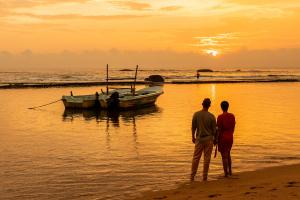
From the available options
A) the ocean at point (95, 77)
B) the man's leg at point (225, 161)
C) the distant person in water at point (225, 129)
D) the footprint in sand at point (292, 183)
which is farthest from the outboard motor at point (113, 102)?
the ocean at point (95, 77)

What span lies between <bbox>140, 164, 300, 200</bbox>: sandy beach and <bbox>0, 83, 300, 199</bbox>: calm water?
76cm

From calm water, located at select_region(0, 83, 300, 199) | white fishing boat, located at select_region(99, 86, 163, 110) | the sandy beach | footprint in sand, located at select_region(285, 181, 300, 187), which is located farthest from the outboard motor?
footprint in sand, located at select_region(285, 181, 300, 187)

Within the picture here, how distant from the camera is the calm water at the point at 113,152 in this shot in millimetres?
10609

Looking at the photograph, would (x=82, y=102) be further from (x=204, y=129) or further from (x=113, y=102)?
(x=204, y=129)

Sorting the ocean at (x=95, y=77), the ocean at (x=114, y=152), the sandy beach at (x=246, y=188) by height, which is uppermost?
the ocean at (x=95, y=77)

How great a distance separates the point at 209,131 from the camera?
33.1 feet

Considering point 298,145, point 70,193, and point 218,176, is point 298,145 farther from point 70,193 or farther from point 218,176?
point 70,193

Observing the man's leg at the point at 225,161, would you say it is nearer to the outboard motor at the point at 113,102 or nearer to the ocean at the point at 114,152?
the ocean at the point at 114,152

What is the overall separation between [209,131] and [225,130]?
42 cm

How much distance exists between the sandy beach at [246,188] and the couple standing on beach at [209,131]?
646 mm

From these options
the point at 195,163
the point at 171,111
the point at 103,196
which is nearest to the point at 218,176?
the point at 195,163

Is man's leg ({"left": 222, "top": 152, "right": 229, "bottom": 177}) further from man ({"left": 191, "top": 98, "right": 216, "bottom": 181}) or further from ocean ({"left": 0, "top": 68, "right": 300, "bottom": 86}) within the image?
ocean ({"left": 0, "top": 68, "right": 300, "bottom": 86})

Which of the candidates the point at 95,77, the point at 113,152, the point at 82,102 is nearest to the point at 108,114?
the point at 82,102

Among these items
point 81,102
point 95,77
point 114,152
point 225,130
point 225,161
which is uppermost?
point 95,77
